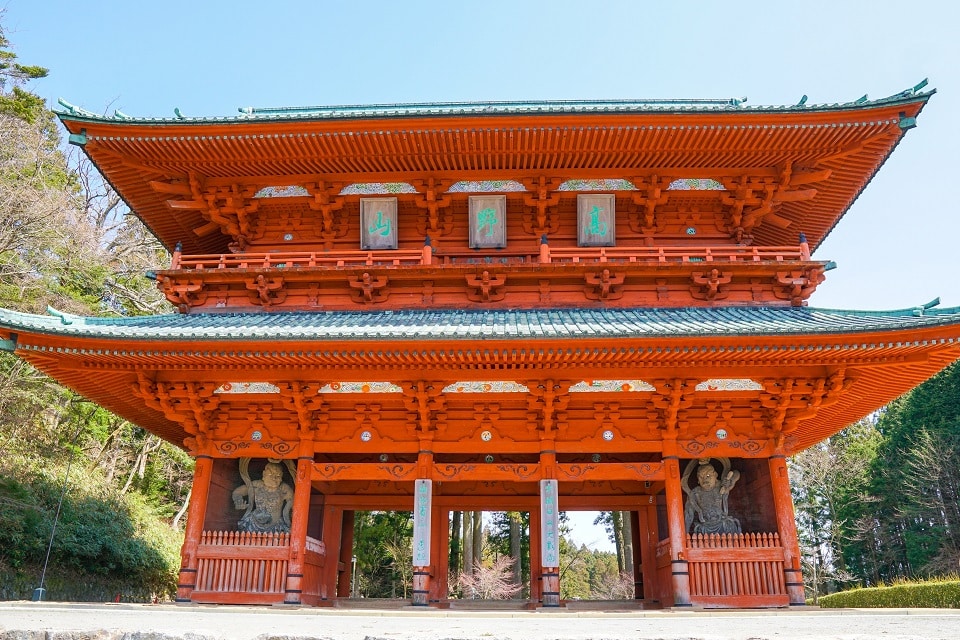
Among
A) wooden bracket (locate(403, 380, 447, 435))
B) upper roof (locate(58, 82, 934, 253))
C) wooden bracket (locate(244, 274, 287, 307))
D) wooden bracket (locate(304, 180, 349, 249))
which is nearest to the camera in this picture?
wooden bracket (locate(403, 380, 447, 435))

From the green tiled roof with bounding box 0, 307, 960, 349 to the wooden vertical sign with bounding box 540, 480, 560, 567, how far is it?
295 cm

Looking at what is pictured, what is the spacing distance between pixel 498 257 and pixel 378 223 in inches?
105

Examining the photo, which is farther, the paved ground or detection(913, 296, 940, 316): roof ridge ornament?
detection(913, 296, 940, 316): roof ridge ornament

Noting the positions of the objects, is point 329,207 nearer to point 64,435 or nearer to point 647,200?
point 647,200

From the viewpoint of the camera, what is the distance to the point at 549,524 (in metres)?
11.0

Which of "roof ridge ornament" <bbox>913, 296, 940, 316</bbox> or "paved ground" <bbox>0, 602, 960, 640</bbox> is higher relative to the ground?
"roof ridge ornament" <bbox>913, 296, 940, 316</bbox>

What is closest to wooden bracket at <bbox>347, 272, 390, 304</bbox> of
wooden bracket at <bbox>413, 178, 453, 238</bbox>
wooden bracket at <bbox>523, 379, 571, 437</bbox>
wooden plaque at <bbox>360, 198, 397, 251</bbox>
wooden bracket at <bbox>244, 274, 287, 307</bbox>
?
wooden plaque at <bbox>360, 198, 397, 251</bbox>

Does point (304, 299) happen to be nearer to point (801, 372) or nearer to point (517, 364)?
point (517, 364)

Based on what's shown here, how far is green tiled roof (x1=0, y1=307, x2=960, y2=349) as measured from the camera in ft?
32.2

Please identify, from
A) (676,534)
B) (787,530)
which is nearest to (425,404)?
(676,534)

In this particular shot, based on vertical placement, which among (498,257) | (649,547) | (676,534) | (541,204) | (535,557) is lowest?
(535,557)

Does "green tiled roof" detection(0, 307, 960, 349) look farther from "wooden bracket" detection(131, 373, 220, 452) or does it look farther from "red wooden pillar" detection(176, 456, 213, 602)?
"red wooden pillar" detection(176, 456, 213, 602)

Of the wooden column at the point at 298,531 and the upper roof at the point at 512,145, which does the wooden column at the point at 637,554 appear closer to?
the wooden column at the point at 298,531

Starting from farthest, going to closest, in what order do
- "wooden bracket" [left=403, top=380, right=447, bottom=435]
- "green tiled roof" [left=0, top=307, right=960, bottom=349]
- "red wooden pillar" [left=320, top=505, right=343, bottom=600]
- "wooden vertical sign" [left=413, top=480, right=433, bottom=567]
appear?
"red wooden pillar" [left=320, top=505, right=343, bottom=600] < "wooden bracket" [left=403, top=380, right=447, bottom=435] < "wooden vertical sign" [left=413, top=480, right=433, bottom=567] < "green tiled roof" [left=0, top=307, right=960, bottom=349]
